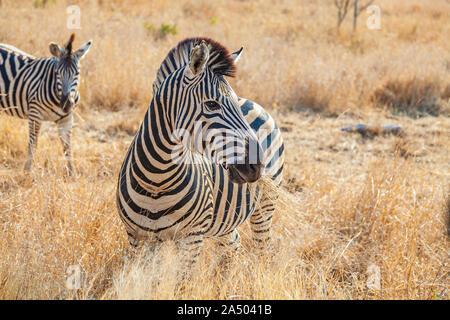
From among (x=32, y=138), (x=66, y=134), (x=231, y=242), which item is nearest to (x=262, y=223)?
(x=231, y=242)

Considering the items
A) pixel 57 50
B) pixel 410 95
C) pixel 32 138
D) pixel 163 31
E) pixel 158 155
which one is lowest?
pixel 32 138

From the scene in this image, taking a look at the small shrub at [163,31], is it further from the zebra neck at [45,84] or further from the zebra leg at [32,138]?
the zebra leg at [32,138]

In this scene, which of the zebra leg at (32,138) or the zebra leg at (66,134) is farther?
the zebra leg at (66,134)

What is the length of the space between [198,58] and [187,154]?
25.2 inches

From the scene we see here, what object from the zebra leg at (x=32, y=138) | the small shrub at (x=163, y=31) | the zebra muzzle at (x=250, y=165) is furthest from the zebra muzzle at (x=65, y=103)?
the small shrub at (x=163, y=31)

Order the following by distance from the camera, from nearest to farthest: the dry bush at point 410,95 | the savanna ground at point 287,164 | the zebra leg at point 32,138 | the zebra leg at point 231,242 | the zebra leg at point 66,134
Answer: the savanna ground at point 287,164, the zebra leg at point 231,242, the zebra leg at point 32,138, the zebra leg at point 66,134, the dry bush at point 410,95

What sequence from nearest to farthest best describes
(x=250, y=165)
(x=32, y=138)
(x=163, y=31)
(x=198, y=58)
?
1. (x=250, y=165)
2. (x=198, y=58)
3. (x=32, y=138)
4. (x=163, y=31)

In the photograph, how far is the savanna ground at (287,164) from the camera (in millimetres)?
2939

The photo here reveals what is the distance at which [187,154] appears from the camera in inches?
110

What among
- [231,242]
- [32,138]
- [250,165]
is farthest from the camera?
[32,138]

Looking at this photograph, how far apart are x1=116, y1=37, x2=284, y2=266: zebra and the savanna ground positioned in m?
0.21

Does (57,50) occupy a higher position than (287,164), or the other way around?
(57,50)

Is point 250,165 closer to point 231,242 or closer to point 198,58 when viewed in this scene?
point 198,58

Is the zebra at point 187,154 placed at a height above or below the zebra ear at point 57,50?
below
